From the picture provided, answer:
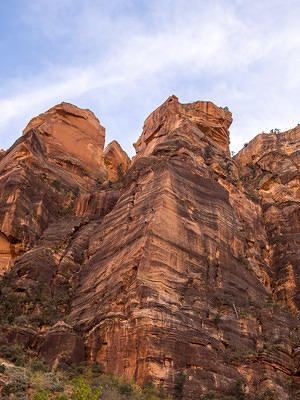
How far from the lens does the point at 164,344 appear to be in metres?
33.2

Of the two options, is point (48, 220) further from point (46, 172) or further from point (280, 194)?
point (280, 194)

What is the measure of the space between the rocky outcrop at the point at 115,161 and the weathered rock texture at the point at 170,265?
11.3 meters

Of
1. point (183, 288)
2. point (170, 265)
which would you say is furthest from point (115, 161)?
point (183, 288)

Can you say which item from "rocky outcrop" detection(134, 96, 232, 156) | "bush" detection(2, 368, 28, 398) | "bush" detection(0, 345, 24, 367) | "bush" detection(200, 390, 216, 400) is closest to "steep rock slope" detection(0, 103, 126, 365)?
"bush" detection(0, 345, 24, 367)

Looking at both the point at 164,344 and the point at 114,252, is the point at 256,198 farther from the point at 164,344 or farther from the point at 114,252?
the point at 164,344

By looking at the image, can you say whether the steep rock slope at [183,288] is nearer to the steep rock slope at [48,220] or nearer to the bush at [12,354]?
the steep rock slope at [48,220]

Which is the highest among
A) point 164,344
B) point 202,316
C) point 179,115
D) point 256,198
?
point 179,115

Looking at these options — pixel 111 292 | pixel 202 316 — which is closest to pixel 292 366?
pixel 202 316

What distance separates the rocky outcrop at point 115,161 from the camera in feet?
250

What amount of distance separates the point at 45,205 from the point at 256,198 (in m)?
20.5

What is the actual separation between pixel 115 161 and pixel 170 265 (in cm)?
4211

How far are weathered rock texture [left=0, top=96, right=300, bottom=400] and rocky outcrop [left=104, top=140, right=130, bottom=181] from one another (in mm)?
11306

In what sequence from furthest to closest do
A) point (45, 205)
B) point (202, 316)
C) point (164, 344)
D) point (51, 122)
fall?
1. point (51, 122)
2. point (45, 205)
3. point (202, 316)
4. point (164, 344)

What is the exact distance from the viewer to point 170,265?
125 ft
